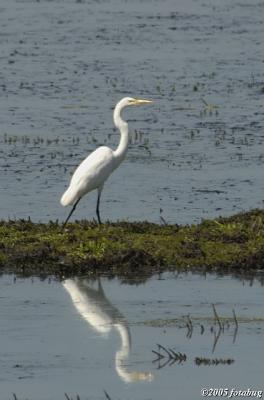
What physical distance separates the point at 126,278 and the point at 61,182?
5.48 meters

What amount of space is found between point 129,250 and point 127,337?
8.36 feet

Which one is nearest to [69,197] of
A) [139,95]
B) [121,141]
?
[121,141]

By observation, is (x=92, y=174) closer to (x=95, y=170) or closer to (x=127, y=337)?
(x=95, y=170)

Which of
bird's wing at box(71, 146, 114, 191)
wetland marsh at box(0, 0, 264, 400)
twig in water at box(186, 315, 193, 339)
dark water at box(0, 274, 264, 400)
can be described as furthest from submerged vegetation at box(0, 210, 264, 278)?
→ twig in water at box(186, 315, 193, 339)

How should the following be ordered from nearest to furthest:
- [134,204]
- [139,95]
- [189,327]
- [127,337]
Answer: [127,337] → [189,327] → [134,204] → [139,95]

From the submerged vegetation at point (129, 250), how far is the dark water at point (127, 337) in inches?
10.6

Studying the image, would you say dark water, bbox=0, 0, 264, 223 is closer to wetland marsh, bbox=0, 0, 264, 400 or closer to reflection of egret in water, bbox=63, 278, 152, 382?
wetland marsh, bbox=0, 0, 264, 400

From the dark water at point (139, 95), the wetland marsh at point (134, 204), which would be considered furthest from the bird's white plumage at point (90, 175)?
the dark water at point (139, 95)

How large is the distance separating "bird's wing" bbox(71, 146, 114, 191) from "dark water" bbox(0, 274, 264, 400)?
2467mm

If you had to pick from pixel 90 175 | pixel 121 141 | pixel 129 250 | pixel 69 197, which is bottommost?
pixel 129 250

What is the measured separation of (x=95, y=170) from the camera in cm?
1551

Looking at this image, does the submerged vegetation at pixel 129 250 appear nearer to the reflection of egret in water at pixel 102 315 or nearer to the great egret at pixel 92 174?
the reflection of egret in water at pixel 102 315

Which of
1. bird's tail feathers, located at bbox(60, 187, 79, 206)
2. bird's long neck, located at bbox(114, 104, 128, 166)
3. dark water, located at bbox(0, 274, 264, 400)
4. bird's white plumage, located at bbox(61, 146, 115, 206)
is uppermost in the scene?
bird's long neck, located at bbox(114, 104, 128, 166)

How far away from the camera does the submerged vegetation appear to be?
43.9 ft
